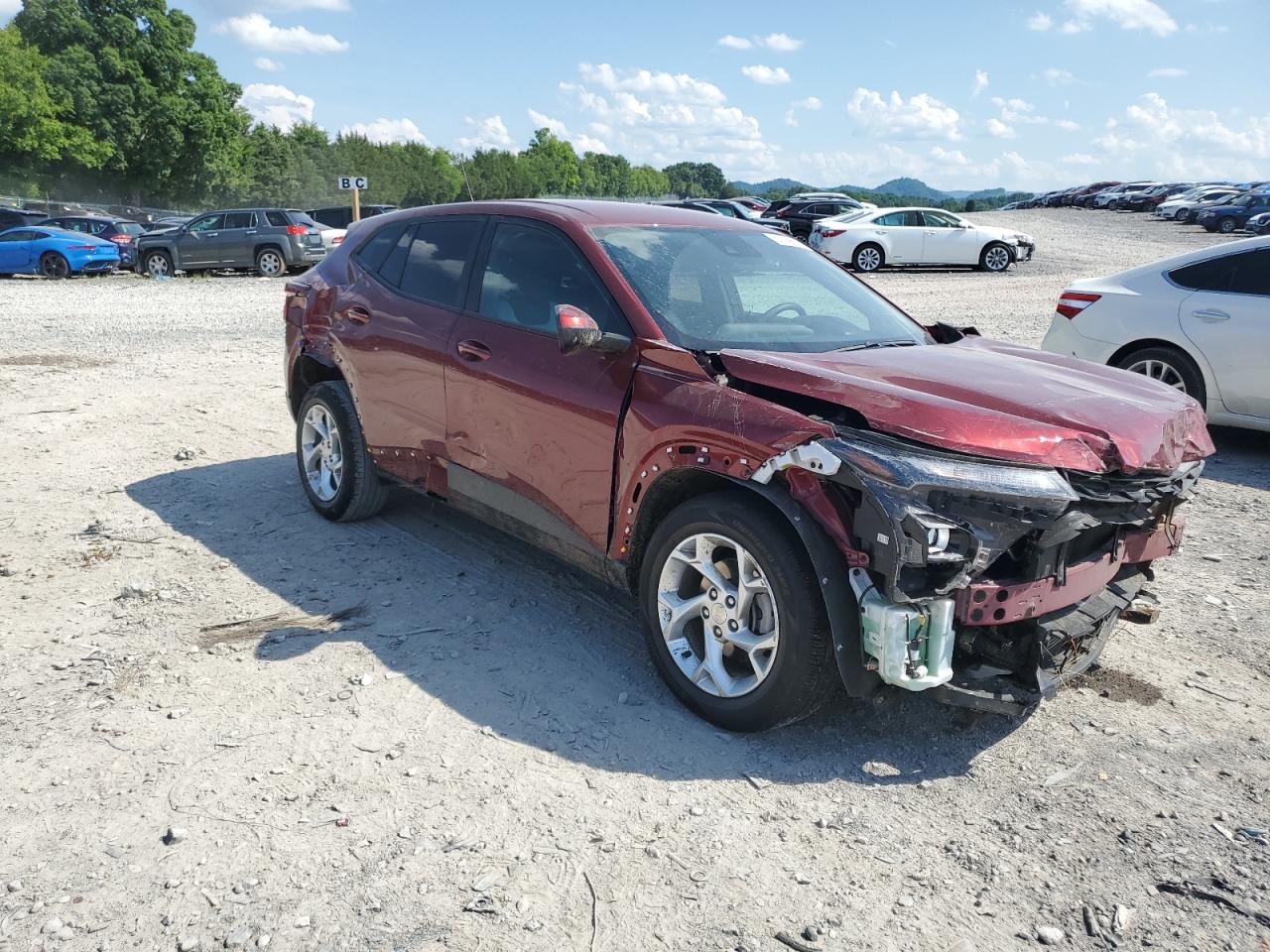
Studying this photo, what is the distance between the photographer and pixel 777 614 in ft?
11.2

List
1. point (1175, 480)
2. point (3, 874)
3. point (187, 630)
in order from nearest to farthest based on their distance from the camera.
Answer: point (3, 874) < point (1175, 480) < point (187, 630)

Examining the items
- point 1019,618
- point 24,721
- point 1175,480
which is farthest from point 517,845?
point 1175,480

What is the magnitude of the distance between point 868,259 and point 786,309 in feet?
70.8

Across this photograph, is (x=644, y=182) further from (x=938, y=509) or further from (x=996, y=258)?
(x=938, y=509)

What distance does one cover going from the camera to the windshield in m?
4.11

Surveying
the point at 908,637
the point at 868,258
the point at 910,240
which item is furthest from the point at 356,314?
the point at 910,240

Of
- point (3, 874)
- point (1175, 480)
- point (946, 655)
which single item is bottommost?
point (3, 874)

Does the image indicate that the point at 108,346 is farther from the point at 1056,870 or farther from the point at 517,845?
the point at 1056,870

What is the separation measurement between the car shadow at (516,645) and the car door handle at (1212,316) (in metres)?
4.95

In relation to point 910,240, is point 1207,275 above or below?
below

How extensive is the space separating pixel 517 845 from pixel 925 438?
177cm

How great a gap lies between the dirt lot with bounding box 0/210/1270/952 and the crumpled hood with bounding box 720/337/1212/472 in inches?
38.4

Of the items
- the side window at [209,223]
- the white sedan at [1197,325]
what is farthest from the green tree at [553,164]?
the white sedan at [1197,325]

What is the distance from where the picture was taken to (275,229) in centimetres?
2402
